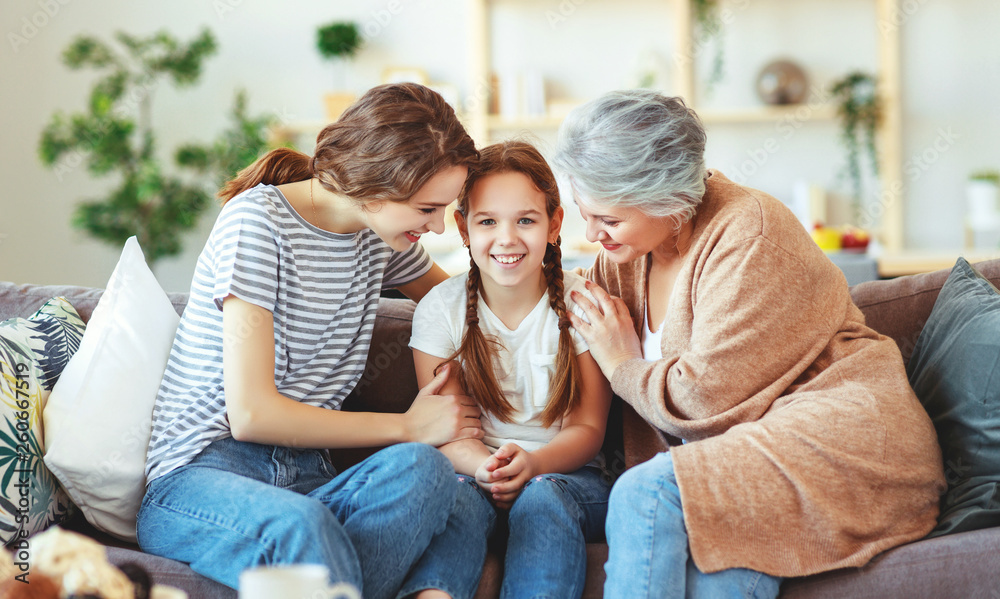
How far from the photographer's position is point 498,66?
413 cm

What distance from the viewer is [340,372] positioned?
154 cm

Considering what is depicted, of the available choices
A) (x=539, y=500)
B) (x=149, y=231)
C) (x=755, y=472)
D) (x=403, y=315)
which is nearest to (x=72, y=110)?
(x=149, y=231)

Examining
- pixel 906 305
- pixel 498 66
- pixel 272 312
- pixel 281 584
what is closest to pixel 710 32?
pixel 498 66

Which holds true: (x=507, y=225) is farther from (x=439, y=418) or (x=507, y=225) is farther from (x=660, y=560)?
(x=660, y=560)

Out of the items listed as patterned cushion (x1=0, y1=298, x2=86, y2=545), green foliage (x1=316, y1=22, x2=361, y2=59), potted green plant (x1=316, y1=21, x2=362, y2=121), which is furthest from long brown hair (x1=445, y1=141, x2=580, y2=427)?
green foliage (x1=316, y1=22, x2=361, y2=59)

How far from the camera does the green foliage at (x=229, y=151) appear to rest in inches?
145

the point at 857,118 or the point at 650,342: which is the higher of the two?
the point at 857,118

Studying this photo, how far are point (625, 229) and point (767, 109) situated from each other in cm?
279

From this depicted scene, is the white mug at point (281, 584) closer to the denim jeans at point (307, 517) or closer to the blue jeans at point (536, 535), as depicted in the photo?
the denim jeans at point (307, 517)

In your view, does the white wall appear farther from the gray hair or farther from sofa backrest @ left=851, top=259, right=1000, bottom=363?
the gray hair

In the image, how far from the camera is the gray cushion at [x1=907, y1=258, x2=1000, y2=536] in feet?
4.18

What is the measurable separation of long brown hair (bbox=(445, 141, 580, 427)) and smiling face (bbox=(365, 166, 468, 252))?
3.5 inches

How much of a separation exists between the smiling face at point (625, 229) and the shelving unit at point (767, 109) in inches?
99.7

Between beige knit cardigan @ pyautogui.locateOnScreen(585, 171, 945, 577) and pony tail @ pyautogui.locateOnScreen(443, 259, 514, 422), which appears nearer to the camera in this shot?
beige knit cardigan @ pyautogui.locateOnScreen(585, 171, 945, 577)
